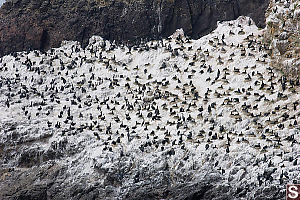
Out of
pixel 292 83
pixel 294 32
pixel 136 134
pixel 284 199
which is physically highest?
pixel 294 32

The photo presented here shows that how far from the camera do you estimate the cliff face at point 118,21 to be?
345ft

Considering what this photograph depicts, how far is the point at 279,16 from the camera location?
88.1 metres

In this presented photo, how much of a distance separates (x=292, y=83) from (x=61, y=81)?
30895 millimetres

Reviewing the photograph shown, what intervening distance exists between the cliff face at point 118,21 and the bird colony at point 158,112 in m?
4.65

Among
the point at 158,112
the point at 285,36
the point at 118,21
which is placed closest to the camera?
the point at 158,112

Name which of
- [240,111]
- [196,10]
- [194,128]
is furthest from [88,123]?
[196,10]

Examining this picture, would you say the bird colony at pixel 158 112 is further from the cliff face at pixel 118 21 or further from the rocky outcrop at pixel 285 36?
the cliff face at pixel 118 21

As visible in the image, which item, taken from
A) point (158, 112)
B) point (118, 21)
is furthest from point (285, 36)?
point (118, 21)

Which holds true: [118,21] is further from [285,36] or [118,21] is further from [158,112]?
[285,36]

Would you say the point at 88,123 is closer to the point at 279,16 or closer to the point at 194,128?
the point at 194,128

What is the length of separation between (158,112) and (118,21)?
2671 cm

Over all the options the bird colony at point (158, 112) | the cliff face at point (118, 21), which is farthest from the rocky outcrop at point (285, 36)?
the cliff face at point (118, 21)

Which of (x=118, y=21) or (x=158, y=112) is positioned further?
(x=118, y=21)

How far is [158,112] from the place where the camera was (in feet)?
275
